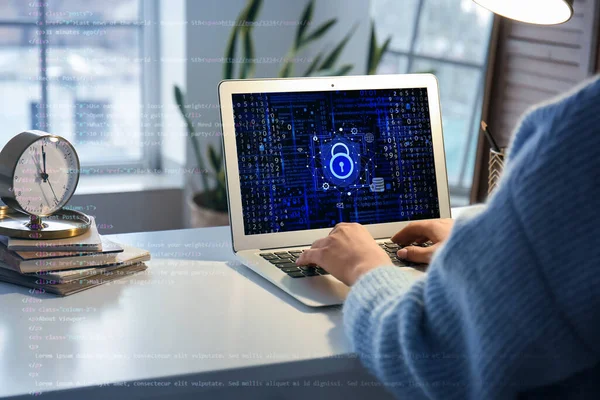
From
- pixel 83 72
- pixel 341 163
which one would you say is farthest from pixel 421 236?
pixel 83 72

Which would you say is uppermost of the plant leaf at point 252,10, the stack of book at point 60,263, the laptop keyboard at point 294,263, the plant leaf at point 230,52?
the plant leaf at point 252,10

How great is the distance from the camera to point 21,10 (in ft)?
9.34

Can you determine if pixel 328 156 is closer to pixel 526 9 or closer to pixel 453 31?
pixel 526 9

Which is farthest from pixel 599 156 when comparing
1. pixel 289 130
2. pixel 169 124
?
pixel 169 124

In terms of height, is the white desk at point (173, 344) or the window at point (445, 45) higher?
the window at point (445, 45)

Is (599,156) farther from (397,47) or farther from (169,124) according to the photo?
(397,47)

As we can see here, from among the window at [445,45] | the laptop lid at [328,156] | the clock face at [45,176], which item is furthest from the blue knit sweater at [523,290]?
the window at [445,45]

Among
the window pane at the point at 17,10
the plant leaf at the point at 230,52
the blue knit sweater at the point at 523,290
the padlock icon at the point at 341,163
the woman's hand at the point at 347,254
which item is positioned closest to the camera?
the blue knit sweater at the point at 523,290

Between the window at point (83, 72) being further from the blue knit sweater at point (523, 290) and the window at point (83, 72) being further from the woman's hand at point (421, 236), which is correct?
the blue knit sweater at point (523, 290)

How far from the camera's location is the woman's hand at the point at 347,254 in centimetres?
97

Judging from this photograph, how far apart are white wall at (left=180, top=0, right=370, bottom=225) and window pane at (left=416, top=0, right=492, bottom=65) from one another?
1.83ft

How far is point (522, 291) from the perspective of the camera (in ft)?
2.12

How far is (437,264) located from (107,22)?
2550mm

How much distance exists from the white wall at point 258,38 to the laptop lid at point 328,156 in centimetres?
168
